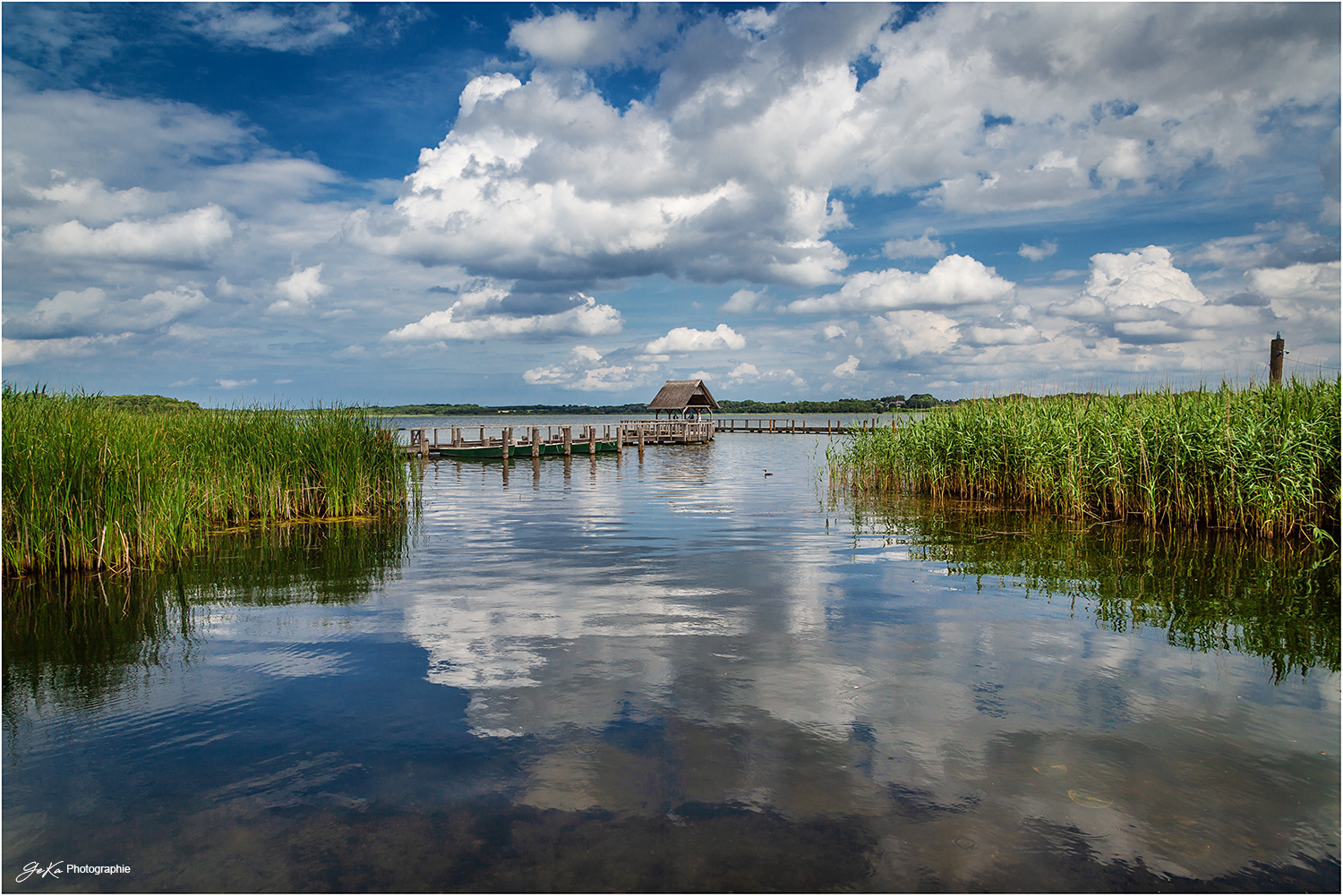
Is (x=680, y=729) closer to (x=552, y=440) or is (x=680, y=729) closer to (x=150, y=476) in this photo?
(x=150, y=476)

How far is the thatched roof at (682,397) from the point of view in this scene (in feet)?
189

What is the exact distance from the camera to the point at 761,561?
1110 cm

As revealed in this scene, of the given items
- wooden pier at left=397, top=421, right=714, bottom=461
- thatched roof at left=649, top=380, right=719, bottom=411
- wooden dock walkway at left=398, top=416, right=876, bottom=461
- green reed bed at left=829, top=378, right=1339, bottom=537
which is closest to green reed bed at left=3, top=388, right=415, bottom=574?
wooden dock walkway at left=398, top=416, right=876, bottom=461

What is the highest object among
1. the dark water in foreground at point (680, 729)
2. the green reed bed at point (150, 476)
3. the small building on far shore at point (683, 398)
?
the small building on far shore at point (683, 398)

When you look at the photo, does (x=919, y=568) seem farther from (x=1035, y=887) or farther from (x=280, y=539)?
(x=280, y=539)

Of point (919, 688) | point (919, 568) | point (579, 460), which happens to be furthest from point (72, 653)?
point (579, 460)

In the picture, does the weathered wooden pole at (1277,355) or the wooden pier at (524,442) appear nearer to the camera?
the weathered wooden pole at (1277,355)

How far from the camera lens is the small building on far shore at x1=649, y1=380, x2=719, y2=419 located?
190 feet

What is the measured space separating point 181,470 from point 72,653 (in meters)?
4.88

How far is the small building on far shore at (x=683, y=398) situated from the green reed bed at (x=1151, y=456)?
3831 centimetres

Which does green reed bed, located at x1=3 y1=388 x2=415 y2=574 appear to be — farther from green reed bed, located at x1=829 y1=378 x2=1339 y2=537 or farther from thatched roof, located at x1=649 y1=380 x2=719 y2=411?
thatched roof, located at x1=649 y1=380 x2=719 y2=411

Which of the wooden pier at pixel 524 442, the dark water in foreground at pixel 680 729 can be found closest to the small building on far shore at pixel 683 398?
the wooden pier at pixel 524 442

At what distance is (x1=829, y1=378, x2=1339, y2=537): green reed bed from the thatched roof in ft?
126

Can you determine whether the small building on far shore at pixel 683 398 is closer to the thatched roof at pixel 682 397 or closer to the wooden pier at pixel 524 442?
the thatched roof at pixel 682 397
